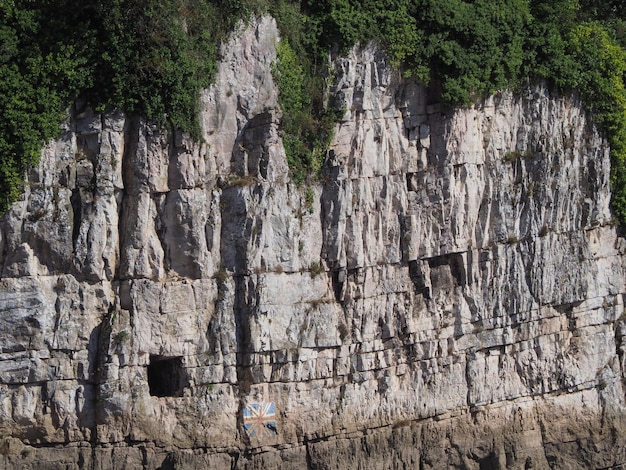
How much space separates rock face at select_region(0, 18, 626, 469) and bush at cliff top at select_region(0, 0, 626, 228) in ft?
1.05

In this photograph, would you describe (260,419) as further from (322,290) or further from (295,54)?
(295,54)

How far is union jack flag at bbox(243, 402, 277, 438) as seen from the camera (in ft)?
60.2

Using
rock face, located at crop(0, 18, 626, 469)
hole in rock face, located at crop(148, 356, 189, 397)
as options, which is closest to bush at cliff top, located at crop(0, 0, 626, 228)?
rock face, located at crop(0, 18, 626, 469)

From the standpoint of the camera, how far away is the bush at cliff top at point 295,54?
17031mm

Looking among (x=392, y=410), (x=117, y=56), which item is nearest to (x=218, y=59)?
(x=117, y=56)

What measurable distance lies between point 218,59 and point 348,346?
515cm

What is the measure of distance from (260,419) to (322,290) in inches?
91.3

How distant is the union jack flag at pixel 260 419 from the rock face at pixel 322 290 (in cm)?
4

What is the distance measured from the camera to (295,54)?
18.7 metres

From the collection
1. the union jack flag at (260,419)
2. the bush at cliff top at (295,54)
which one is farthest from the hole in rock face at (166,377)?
the bush at cliff top at (295,54)

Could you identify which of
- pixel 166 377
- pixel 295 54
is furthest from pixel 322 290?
pixel 295 54

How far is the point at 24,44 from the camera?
17.0 m

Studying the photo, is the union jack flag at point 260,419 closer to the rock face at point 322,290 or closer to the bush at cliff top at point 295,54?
the rock face at point 322,290

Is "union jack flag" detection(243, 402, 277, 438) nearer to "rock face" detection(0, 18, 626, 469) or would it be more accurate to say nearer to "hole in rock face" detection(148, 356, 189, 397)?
"rock face" detection(0, 18, 626, 469)
